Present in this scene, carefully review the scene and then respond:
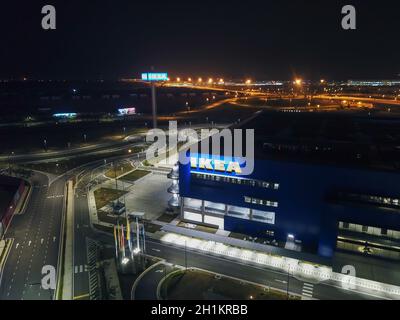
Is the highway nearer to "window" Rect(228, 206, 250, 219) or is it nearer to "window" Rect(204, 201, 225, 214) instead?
"window" Rect(228, 206, 250, 219)

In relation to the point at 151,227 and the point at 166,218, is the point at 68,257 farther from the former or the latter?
the point at 166,218

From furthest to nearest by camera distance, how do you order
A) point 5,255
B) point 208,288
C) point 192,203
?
point 192,203 → point 5,255 → point 208,288

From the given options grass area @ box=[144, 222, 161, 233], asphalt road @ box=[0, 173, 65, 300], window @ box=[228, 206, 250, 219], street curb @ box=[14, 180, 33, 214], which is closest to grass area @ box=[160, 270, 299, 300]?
grass area @ box=[144, 222, 161, 233]

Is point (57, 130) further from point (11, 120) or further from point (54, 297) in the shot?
point (54, 297)

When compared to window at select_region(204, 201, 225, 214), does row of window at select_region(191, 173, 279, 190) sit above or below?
above

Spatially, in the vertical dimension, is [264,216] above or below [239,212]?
below

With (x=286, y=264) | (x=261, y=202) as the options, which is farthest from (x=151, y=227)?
(x=286, y=264)

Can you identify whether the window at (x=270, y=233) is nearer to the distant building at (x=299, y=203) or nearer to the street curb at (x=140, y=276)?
the distant building at (x=299, y=203)
